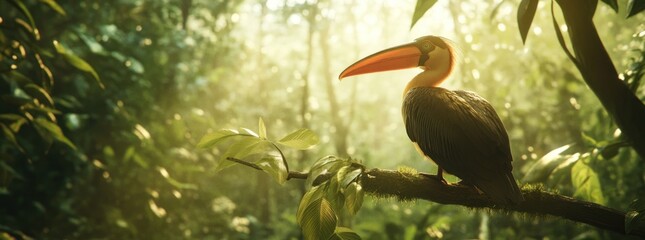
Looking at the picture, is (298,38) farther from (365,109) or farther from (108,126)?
(108,126)

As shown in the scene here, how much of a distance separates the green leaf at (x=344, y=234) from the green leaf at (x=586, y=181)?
1.20 metres

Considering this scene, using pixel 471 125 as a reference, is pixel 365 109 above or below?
above

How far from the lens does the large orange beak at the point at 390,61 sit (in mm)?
3059

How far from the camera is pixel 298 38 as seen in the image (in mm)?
23297

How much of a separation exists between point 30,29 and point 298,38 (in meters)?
21.6

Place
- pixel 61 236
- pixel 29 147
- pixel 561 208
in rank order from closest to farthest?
pixel 561 208
pixel 29 147
pixel 61 236

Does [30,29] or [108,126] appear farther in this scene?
[108,126]

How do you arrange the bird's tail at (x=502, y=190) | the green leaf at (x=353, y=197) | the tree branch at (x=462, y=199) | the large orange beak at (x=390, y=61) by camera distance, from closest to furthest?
the green leaf at (x=353, y=197) → the tree branch at (x=462, y=199) → the bird's tail at (x=502, y=190) → the large orange beak at (x=390, y=61)

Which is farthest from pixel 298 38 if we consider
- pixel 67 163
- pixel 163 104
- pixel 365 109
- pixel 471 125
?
pixel 471 125

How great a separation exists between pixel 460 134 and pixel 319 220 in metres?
1.18

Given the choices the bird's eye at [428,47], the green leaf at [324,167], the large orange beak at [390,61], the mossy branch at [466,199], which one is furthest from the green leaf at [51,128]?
the bird's eye at [428,47]

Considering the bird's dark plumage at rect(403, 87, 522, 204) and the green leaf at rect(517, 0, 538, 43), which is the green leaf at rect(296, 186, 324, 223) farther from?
the bird's dark plumage at rect(403, 87, 522, 204)

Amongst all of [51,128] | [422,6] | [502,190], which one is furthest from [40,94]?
[502,190]

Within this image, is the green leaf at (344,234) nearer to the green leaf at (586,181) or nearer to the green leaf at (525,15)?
the green leaf at (525,15)
